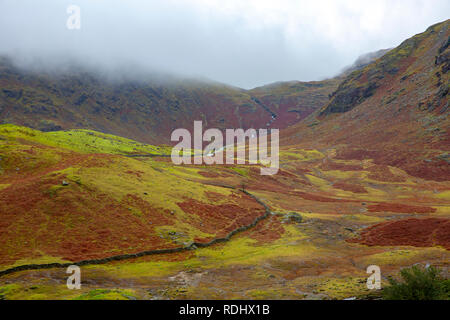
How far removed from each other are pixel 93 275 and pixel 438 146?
407 feet

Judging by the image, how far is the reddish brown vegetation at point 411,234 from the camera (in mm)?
31352

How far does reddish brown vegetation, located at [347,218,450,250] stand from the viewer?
103ft

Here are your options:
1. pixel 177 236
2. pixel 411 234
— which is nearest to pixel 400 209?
pixel 411 234

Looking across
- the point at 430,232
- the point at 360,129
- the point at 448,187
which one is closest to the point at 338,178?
the point at 448,187

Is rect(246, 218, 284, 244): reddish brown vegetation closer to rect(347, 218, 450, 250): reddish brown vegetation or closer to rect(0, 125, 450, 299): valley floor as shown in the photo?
rect(0, 125, 450, 299): valley floor

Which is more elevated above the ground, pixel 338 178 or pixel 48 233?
pixel 338 178

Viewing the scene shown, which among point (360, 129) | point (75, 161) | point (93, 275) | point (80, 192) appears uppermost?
point (360, 129)

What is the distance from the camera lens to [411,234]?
113 ft

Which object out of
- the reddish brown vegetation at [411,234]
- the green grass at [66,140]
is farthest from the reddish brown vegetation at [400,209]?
the green grass at [66,140]

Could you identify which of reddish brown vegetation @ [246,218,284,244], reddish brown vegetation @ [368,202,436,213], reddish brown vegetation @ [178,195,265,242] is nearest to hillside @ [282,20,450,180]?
reddish brown vegetation @ [368,202,436,213]

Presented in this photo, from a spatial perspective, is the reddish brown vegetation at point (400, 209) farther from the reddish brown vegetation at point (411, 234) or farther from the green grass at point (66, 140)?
the green grass at point (66, 140)

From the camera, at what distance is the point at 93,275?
25.0 metres
